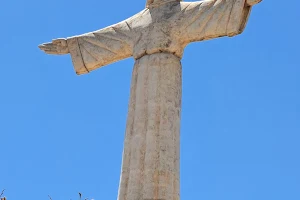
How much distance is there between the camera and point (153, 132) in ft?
34.5

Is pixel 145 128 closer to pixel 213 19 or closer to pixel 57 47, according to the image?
pixel 213 19

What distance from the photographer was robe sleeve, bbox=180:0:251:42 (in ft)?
35.7

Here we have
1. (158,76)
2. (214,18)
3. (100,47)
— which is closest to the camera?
(158,76)

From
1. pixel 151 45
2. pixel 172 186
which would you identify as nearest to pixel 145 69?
pixel 151 45

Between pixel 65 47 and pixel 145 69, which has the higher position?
pixel 65 47

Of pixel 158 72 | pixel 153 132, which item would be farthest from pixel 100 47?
pixel 153 132

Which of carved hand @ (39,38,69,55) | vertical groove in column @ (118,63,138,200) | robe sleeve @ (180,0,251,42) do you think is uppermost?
carved hand @ (39,38,69,55)

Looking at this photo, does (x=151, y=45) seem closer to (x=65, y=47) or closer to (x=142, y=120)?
(x=142, y=120)

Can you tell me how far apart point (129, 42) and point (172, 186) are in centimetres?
328

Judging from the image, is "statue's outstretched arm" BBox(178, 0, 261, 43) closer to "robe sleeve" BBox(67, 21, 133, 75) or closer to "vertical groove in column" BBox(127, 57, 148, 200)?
"vertical groove in column" BBox(127, 57, 148, 200)

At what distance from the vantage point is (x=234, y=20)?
10.9 m

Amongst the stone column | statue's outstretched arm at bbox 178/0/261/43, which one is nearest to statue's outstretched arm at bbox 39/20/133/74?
the stone column

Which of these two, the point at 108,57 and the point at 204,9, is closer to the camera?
the point at 204,9

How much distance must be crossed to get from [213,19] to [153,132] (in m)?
2.41
